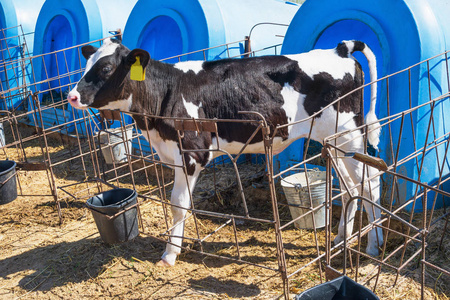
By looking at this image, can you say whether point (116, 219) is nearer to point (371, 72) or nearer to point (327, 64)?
point (327, 64)

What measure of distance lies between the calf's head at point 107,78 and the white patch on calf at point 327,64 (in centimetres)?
167

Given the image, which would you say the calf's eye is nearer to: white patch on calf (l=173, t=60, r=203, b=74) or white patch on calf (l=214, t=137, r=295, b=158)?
white patch on calf (l=173, t=60, r=203, b=74)

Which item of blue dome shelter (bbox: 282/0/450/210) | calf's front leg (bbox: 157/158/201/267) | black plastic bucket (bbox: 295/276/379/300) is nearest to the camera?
black plastic bucket (bbox: 295/276/379/300)

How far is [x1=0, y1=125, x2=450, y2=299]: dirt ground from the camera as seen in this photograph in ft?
15.0

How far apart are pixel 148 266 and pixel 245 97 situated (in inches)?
80.4

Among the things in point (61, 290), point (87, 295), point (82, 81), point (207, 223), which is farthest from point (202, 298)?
point (82, 81)

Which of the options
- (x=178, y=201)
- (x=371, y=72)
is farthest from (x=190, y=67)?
(x=371, y=72)

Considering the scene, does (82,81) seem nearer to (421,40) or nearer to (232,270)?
(232,270)

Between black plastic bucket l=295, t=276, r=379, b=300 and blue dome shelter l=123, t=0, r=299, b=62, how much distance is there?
5253 mm

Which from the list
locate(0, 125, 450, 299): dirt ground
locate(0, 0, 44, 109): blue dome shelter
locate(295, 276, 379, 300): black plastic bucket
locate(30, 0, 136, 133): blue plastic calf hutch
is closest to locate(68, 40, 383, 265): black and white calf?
locate(0, 125, 450, 299): dirt ground

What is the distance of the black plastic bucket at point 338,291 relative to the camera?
304cm

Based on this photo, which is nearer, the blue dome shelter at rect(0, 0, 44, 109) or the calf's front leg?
the calf's front leg

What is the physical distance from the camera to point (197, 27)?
7.89 meters

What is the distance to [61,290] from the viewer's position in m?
4.83
